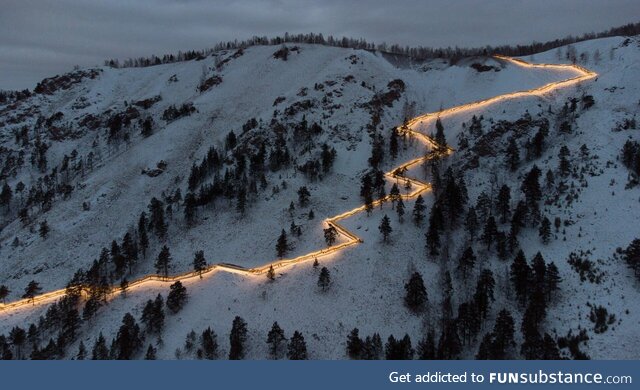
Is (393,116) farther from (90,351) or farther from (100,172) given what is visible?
(90,351)

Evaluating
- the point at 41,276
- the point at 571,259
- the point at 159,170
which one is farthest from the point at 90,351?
the point at 571,259

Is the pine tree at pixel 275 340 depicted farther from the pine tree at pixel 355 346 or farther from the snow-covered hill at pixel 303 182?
the pine tree at pixel 355 346

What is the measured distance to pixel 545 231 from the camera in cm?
7500

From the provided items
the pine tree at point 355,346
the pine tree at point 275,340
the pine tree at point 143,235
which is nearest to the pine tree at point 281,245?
the pine tree at point 275,340

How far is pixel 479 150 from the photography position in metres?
101

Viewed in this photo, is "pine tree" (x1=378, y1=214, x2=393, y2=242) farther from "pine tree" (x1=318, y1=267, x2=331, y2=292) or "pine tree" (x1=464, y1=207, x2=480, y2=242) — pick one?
"pine tree" (x1=318, y1=267, x2=331, y2=292)

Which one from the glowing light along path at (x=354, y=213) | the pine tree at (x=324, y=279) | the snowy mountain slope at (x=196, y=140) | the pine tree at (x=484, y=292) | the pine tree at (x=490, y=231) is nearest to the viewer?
the pine tree at (x=484, y=292)

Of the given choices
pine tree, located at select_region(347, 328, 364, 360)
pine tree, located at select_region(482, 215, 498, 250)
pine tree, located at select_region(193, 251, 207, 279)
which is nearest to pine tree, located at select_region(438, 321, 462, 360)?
pine tree, located at select_region(347, 328, 364, 360)

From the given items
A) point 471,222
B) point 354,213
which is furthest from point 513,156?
point 354,213

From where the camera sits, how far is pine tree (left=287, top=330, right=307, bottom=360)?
62969 millimetres

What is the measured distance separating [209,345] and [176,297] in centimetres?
1315

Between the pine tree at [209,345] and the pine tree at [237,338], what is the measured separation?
2.20 metres

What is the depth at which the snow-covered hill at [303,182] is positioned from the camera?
233 ft

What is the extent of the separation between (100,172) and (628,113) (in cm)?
11971
